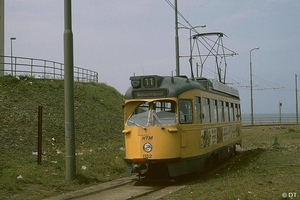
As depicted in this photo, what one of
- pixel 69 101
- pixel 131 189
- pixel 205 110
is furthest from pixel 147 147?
pixel 205 110

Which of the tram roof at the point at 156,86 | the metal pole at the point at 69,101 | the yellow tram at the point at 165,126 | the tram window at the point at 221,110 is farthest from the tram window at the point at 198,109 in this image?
the metal pole at the point at 69,101

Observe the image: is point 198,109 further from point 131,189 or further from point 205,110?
point 131,189

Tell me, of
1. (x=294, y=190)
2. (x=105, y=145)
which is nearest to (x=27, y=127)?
(x=105, y=145)

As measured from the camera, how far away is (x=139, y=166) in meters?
13.6

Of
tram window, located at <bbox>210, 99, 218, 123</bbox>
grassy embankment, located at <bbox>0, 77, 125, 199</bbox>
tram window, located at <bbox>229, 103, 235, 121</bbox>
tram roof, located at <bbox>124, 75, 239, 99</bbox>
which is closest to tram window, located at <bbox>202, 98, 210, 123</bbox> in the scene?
tram window, located at <bbox>210, 99, 218, 123</bbox>

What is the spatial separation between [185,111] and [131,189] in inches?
113

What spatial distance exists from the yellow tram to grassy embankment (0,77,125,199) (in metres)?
1.97

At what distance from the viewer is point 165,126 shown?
13.7 m

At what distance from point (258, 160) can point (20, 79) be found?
17315mm

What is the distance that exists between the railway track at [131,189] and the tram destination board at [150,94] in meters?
2.54

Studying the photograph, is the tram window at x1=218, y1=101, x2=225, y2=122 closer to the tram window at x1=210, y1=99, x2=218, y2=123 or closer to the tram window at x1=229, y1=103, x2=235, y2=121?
the tram window at x1=210, y1=99, x2=218, y2=123

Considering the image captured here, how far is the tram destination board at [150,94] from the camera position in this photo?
1407 cm

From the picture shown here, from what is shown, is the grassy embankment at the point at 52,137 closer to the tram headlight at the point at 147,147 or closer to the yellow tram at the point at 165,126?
the yellow tram at the point at 165,126

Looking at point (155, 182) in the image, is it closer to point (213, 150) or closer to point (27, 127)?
point (213, 150)
